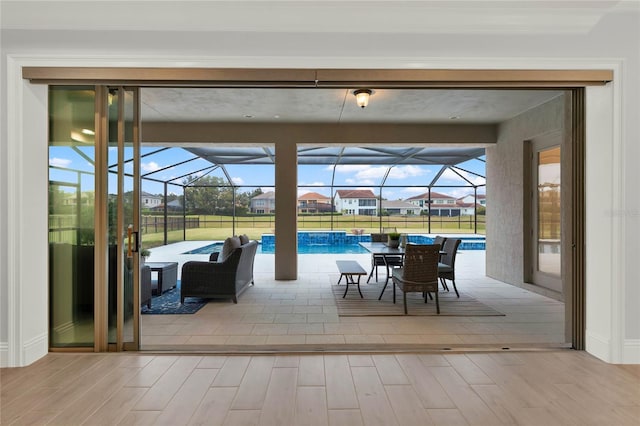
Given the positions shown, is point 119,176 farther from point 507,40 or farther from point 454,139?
point 454,139

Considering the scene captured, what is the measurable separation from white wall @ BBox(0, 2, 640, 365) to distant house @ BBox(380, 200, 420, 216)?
1120 centimetres

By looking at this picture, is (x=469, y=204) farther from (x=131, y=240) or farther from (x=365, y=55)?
(x=131, y=240)

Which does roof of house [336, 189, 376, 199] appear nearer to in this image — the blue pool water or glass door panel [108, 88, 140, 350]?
the blue pool water

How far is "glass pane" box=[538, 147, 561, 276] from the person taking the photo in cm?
498

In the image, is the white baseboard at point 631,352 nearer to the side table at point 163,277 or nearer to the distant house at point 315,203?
the side table at point 163,277

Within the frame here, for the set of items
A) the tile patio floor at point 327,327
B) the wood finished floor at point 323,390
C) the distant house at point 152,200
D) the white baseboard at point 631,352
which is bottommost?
the tile patio floor at point 327,327

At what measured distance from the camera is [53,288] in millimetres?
2871

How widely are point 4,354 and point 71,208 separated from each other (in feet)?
3.75

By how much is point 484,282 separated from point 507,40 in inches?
174

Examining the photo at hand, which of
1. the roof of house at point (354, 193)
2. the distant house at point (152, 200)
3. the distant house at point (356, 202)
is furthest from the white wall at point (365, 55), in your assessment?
the distant house at point (356, 202)

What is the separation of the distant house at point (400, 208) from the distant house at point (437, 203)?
168mm

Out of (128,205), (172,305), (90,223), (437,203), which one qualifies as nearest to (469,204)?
(437,203)

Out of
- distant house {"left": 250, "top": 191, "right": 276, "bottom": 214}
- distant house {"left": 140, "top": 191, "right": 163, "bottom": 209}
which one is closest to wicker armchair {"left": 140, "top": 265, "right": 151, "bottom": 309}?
distant house {"left": 140, "top": 191, "right": 163, "bottom": 209}

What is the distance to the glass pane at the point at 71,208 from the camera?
113 inches
